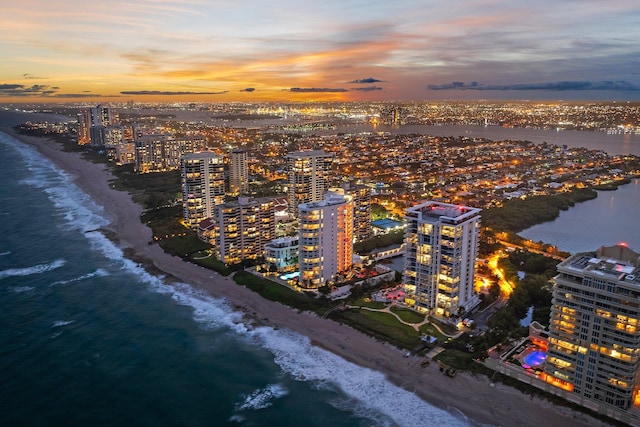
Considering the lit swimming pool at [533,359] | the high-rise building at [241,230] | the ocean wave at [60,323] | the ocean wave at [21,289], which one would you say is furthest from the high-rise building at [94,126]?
the lit swimming pool at [533,359]

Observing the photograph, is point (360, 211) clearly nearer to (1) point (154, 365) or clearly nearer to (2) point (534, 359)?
(2) point (534, 359)

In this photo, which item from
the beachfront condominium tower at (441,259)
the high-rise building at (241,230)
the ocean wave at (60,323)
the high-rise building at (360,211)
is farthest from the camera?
the high-rise building at (360,211)

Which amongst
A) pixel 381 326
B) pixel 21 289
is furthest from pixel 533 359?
pixel 21 289

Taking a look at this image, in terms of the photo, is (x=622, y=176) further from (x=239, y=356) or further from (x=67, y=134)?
(x=67, y=134)

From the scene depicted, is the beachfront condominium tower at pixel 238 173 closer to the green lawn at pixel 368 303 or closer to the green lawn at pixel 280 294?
the green lawn at pixel 280 294

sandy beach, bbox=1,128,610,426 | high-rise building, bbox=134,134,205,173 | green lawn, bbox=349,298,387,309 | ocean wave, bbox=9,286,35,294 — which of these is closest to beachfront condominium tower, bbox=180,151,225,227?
sandy beach, bbox=1,128,610,426

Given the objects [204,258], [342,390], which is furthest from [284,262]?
[342,390]

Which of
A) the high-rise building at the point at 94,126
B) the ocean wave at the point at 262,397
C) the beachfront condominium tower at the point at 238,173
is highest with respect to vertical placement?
the high-rise building at the point at 94,126
